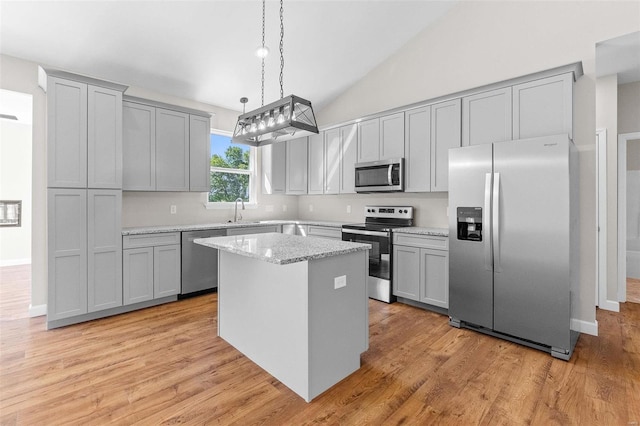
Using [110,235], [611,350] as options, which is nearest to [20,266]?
[110,235]

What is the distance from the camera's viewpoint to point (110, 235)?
3.52 m

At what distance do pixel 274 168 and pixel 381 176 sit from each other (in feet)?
6.80

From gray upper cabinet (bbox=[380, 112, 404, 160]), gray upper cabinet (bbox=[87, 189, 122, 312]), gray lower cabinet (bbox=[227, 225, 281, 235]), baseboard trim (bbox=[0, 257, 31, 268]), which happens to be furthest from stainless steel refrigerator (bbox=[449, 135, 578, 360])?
baseboard trim (bbox=[0, 257, 31, 268])

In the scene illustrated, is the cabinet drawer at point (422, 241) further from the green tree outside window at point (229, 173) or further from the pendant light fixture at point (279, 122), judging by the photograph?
the green tree outside window at point (229, 173)

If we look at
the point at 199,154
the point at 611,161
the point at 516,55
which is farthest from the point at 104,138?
the point at 611,161

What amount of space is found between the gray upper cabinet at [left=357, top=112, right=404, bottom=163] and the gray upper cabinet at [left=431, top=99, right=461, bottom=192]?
0.46 meters

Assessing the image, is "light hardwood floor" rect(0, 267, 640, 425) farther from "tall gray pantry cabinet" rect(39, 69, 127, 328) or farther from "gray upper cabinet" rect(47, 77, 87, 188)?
"gray upper cabinet" rect(47, 77, 87, 188)

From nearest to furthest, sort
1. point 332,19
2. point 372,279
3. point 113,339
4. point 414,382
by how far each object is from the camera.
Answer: point 414,382 < point 113,339 < point 332,19 < point 372,279

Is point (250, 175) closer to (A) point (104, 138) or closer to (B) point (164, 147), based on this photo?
(B) point (164, 147)

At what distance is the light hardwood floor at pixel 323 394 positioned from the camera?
190 centimetres

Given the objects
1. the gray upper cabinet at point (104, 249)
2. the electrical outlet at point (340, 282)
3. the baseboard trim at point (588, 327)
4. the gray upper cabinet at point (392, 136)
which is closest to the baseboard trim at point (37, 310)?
the gray upper cabinet at point (104, 249)

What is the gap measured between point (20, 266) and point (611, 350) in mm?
8933

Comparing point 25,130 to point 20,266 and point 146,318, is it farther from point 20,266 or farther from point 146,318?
point 146,318

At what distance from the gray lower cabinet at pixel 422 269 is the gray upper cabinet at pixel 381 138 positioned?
1.22 metres
